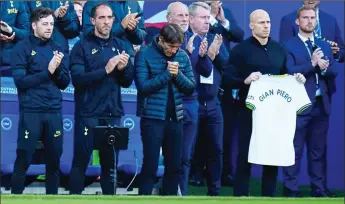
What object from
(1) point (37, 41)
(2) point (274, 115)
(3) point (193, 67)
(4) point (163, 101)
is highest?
(1) point (37, 41)

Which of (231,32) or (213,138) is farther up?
(231,32)

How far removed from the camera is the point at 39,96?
11867 millimetres

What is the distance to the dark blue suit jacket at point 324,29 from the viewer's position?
1386 cm

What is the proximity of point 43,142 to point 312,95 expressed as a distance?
133 inches

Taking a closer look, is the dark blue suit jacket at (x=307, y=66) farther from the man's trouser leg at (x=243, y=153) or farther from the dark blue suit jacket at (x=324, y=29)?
the man's trouser leg at (x=243, y=153)

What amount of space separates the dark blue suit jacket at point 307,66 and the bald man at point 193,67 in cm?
102

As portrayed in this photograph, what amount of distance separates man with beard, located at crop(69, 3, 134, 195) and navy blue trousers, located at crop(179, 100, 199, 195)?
815mm

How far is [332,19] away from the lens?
14.0 metres

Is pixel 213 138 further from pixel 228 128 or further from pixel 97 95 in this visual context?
pixel 97 95

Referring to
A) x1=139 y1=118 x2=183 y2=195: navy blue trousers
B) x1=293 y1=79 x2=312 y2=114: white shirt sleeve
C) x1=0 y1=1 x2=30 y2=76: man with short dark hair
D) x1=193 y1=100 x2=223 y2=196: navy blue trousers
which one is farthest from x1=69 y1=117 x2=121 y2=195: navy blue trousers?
x1=293 y1=79 x2=312 y2=114: white shirt sleeve

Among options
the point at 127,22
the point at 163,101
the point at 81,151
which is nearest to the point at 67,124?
the point at 81,151

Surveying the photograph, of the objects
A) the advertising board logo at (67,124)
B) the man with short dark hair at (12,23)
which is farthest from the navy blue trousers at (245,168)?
the man with short dark hair at (12,23)

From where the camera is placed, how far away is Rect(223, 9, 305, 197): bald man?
40.7 ft

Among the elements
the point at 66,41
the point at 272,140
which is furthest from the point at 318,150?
the point at 66,41
